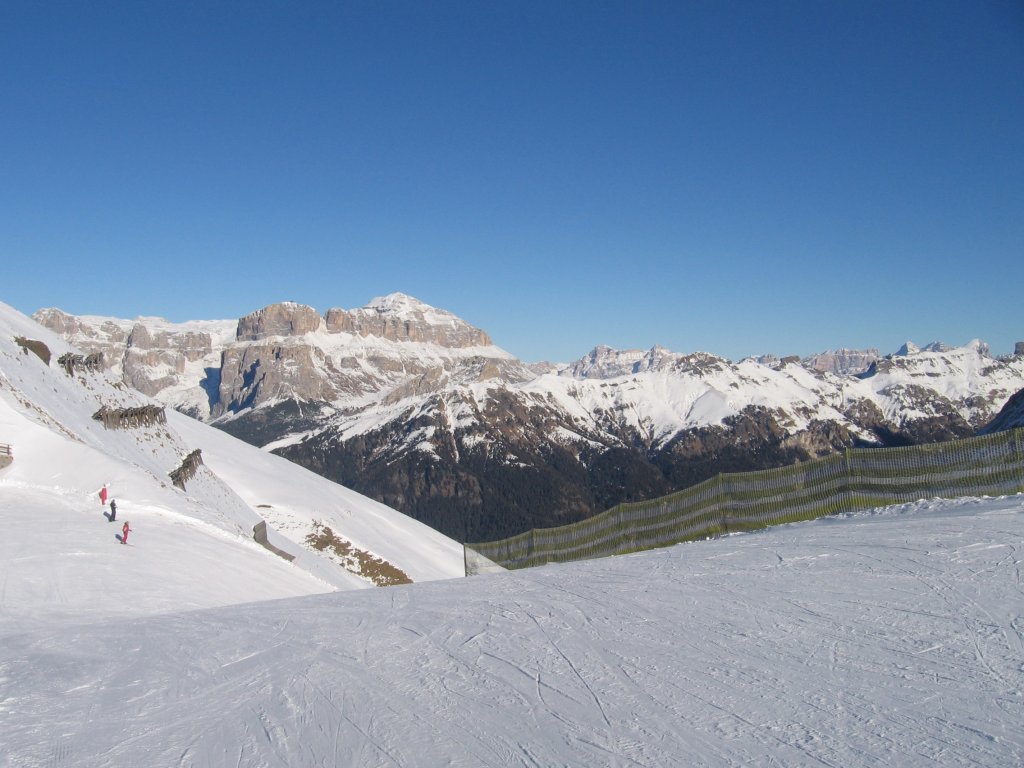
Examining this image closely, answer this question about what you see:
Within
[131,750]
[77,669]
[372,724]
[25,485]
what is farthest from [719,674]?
[25,485]

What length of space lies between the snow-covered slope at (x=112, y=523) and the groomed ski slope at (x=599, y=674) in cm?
795

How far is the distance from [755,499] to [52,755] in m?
18.1

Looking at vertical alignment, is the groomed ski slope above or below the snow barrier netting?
below

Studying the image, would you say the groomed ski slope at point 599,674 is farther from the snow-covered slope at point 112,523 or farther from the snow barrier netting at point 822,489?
the snow-covered slope at point 112,523

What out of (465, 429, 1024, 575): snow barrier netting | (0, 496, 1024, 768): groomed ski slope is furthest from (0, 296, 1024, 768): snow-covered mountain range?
(465, 429, 1024, 575): snow barrier netting

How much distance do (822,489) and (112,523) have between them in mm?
26632

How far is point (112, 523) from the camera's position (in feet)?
96.2

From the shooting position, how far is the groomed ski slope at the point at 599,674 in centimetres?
670

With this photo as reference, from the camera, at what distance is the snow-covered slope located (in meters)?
21.2

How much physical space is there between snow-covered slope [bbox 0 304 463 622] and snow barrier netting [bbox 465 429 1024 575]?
13786mm

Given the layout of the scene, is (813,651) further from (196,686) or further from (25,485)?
(25,485)

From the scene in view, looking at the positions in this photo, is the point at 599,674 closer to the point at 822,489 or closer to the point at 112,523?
the point at 822,489

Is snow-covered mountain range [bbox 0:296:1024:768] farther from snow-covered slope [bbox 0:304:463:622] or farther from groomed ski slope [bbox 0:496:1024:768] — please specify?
snow-covered slope [bbox 0:304:463:622]

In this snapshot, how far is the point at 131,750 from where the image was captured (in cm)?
773
